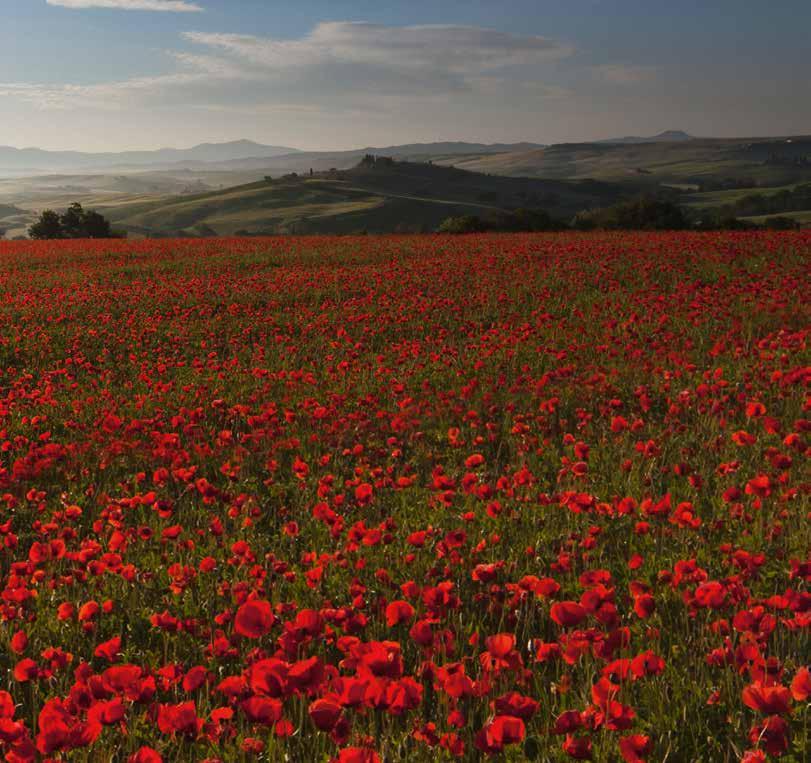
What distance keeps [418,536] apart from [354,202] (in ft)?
461

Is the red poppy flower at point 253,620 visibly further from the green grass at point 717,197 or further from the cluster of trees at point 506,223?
the green grass at point 717,197

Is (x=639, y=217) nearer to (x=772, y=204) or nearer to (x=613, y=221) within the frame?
(x=613, y=221)

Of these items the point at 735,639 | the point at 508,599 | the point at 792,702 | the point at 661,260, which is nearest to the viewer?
the point at 792,702

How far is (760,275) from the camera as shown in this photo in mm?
15055

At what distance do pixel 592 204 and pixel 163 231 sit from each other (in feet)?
292

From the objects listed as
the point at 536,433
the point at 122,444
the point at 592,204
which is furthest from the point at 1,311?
the point at 592,204

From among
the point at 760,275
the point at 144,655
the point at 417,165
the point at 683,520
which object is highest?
the point at 417,165

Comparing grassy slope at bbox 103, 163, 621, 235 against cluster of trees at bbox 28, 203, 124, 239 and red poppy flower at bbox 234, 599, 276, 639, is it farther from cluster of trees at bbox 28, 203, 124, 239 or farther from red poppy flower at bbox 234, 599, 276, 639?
red poppy flower at bbox 234, 599, 276, 639

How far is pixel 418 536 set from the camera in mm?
3463

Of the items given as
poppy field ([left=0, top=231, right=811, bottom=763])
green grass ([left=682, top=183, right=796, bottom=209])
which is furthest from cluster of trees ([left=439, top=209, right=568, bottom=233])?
green grass ([left=682, top=183, right=796, bottom=209])

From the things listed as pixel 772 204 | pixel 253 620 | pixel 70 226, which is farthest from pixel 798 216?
pixel 253 620

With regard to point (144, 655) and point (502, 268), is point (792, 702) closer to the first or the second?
point (144, 655)

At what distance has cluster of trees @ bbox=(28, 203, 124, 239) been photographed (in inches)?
2119

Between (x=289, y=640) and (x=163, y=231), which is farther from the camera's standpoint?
(x=163, y=231)
